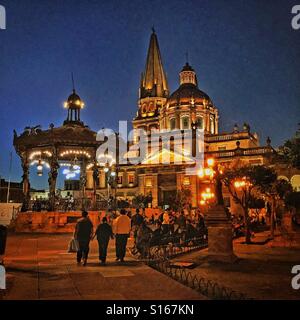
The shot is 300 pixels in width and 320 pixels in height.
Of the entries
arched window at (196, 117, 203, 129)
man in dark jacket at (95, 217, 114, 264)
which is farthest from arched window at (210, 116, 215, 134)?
man in dark jacket at (95, 217, 114, 264)

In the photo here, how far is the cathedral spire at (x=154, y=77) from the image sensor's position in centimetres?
8250

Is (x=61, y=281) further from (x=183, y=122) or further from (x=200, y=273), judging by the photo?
(x=183, y=122)

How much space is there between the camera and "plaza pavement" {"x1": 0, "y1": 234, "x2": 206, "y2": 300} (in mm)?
6578

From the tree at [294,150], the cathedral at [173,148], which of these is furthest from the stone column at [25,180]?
the cathedral at [173,148]

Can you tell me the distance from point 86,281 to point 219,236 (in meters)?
5.10

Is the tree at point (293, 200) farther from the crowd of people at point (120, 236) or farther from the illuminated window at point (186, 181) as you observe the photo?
the illuminated window at point (186, 181)

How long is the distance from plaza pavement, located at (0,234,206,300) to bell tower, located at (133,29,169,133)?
7071 centimetres

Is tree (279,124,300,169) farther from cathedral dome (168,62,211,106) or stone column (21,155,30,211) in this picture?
cathedral dome (168,62,211,106)

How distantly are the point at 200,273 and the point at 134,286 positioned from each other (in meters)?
2.54

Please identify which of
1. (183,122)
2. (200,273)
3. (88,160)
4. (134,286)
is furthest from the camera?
(183,122)

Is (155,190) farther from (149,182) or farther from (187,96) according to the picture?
(187,96)

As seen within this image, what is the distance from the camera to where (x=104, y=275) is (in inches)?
335

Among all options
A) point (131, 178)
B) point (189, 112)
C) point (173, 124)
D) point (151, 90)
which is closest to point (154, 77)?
point (151, 90)
